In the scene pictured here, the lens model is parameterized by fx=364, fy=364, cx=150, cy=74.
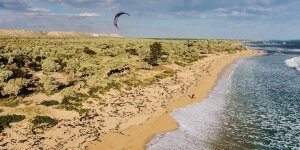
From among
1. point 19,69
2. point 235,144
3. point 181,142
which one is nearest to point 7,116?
point 181,142

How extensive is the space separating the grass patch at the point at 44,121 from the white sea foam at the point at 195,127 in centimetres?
618

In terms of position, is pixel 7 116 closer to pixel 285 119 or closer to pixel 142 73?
pixel 285 119

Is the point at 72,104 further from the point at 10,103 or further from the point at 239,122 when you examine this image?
the point at 239,122

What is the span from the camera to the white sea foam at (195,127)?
2052 cm

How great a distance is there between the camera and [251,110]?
30.1m

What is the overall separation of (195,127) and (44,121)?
31.8 feet

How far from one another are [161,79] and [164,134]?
2041 centimetres

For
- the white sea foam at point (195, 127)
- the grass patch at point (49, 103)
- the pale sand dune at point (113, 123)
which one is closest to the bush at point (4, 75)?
the pale sand dune at point (113, 123)

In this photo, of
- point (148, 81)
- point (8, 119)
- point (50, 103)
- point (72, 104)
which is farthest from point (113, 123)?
point (148, 81)

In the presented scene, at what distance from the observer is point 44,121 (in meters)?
22.3

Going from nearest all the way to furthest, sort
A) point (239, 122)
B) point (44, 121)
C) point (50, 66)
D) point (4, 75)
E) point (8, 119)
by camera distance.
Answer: point (8, 119) < point (44, 121) < point (239, 122) < point (4, 75) < point (50, 66)

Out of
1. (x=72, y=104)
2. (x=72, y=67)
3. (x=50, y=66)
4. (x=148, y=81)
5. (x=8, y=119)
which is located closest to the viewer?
(x=8, y=119)

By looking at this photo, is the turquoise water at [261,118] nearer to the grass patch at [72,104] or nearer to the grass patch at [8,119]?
the grass patch at [72,104]

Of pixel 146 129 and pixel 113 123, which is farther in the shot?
pixel 113 123
